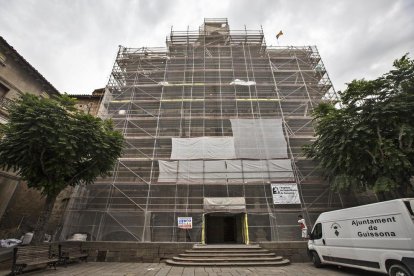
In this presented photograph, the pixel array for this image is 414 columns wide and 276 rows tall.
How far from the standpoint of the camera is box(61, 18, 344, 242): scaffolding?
12062 millimetres

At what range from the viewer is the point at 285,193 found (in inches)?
484

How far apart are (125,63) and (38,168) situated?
12.5 meters

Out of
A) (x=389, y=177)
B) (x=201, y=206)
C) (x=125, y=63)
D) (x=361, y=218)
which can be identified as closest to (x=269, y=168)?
(x=201, y=206)

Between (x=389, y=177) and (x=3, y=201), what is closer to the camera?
(x=389, y=177)

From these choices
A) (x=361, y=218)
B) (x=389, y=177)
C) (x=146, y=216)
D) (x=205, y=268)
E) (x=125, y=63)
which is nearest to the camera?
(x=361, y=218)

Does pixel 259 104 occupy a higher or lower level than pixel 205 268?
higher

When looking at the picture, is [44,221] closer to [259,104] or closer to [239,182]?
[239,182]

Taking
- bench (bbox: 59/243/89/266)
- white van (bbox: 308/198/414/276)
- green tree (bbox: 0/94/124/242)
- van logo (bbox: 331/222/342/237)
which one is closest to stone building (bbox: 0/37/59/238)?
green tree (bbox: 0/94/124/242)

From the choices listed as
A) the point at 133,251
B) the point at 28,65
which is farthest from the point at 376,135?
the point at 28,65

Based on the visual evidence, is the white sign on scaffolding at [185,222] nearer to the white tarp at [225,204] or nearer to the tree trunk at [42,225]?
the white tarp at [225,204]

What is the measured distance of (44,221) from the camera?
9.69m

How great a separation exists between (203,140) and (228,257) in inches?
280

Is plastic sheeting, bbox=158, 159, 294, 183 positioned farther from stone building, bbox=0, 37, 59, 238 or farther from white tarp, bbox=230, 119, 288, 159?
stone building, bbox=0, 37, 59, 238

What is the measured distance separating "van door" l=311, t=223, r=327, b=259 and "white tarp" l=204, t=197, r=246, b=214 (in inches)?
150
